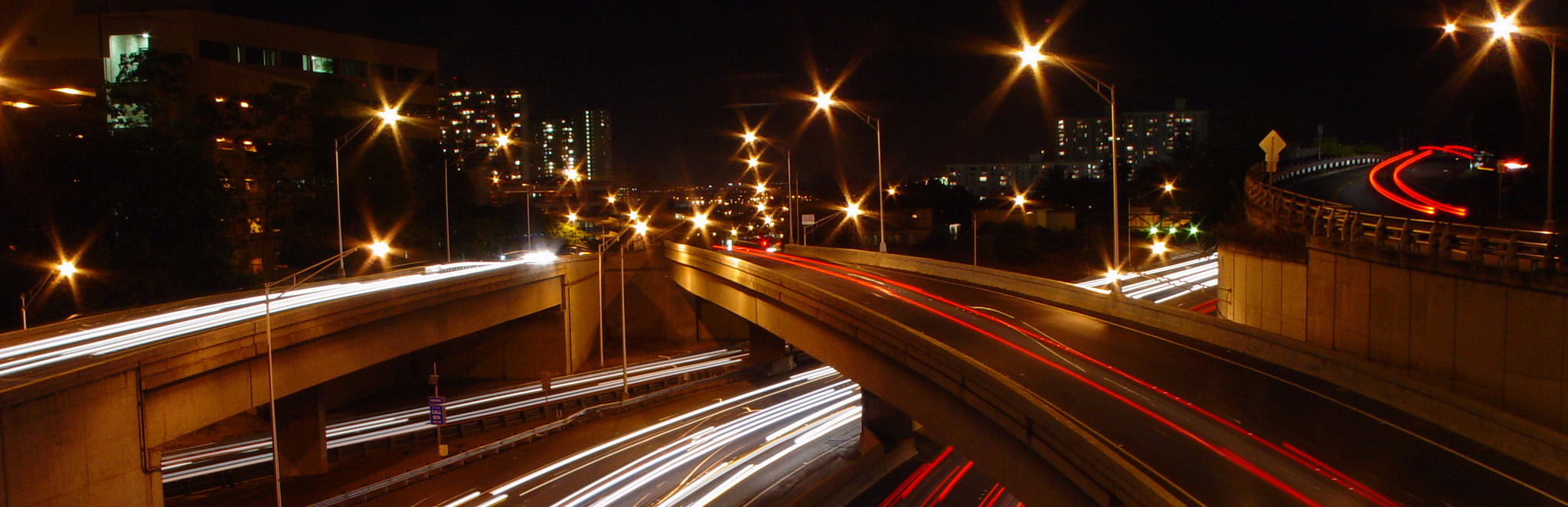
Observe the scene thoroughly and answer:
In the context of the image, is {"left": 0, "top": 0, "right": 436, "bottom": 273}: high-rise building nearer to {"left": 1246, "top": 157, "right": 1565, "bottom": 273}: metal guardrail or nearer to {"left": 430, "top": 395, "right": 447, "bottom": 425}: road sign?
{"left": 430, "top": 395, "right": 447, "bottom": 425}: road sign

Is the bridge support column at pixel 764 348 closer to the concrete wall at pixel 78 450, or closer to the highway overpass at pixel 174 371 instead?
the highway overpass at pixel 174 371

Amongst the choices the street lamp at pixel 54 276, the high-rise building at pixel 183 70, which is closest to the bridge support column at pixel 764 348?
the high-rise building at pixel 183 70

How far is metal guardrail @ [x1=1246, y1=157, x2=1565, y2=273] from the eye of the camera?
1538cm

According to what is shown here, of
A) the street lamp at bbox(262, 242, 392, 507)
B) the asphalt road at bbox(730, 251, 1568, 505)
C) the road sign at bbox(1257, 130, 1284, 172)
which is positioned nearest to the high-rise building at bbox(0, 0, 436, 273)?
the street lamp at bbox(262, 242, 392, 507)

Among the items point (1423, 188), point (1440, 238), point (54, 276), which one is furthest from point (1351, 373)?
point (54, 276)

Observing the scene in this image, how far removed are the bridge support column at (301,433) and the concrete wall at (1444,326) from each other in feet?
91.2

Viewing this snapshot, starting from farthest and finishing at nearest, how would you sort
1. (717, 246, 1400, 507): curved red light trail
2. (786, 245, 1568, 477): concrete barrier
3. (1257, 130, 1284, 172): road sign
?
1. (1257, 130, 1284, 172): road sign
2. (786, 245, 1568, 477): concrete barrier
3. (717, 246, 1400, 507): curved red light trail

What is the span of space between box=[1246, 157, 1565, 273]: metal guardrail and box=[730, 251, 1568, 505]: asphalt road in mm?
3406

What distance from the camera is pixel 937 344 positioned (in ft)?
56.5

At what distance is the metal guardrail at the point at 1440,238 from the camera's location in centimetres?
1538

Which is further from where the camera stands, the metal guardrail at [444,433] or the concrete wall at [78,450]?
the metal guardrail at [444,433]

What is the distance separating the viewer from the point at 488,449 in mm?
Answer: 30703

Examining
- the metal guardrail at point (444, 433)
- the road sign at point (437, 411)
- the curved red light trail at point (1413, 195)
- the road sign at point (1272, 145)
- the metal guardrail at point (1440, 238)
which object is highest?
the road sign at point (1272, 145)

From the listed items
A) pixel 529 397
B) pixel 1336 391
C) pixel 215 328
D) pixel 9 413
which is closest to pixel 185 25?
pixel 529 397
